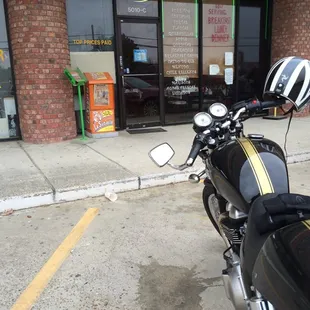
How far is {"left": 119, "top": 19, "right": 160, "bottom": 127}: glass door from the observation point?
7961 millimetres

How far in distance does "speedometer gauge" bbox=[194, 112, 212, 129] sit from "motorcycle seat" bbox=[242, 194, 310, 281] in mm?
795

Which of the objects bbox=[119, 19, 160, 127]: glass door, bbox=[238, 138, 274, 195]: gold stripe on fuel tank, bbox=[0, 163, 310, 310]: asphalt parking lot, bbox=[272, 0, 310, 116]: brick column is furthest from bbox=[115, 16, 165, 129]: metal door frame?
bbox=[238, 138, 274, 195]: gold stripe on fuel tank

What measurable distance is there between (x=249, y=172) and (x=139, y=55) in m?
6.65

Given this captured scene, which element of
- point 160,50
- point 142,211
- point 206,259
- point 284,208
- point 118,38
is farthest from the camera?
point 160,50

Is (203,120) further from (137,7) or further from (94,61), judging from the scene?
(137,7)

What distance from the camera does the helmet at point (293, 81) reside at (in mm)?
2080

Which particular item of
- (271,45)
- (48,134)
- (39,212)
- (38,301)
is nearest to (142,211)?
(39,212)

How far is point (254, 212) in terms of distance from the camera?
1664 mm

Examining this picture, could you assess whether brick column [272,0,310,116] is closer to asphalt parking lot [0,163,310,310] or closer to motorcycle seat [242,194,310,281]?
asphalt parking lot [0,163,310,310]

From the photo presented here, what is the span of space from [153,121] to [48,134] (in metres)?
2.58

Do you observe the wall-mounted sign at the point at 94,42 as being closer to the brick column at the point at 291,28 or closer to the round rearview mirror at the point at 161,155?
the brick column at the point at 291,28

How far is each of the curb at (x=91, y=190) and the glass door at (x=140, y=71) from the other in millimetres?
3309

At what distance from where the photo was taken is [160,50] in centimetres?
834

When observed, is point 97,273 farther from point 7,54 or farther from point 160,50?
point 160,50
